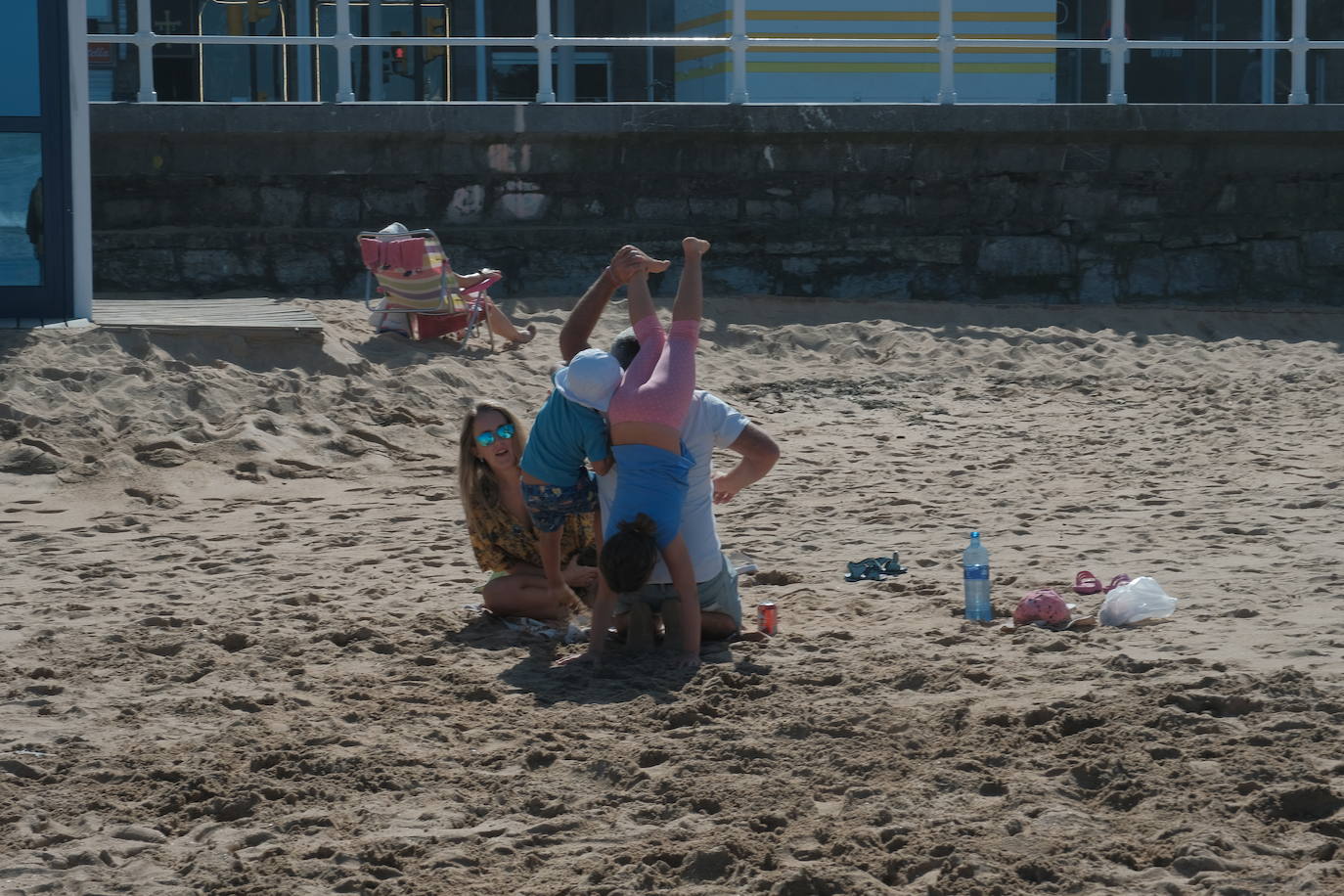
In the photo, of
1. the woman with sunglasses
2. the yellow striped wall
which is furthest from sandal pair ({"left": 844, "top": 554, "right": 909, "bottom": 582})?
the yellow striped wall

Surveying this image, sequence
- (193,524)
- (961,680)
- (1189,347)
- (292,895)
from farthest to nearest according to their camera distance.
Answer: (1189,347)
(193,524)
(961,680)
(292,895)

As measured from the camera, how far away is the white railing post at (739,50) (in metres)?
11.9

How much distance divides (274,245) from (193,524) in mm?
5031

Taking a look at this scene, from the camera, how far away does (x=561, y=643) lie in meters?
5.27

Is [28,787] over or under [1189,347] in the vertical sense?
under

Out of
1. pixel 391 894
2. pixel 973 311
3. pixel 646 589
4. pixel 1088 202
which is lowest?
pixel 391 894

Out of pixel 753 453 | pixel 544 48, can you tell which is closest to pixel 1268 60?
pixel 544 48

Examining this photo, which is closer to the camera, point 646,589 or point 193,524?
point 646,589

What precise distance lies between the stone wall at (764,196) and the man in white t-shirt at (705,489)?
6955 millimetres

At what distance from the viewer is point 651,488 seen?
4.82 m

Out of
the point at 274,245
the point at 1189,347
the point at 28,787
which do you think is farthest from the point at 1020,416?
the point at 28,787

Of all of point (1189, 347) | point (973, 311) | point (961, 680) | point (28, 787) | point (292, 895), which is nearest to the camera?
point (292, 895)

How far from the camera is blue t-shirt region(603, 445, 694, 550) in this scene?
→ 4805 mm

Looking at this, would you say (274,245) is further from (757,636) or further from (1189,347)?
(757,636)
